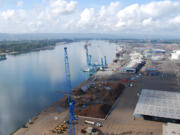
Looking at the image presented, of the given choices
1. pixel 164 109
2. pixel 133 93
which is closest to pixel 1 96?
pixel 133 93

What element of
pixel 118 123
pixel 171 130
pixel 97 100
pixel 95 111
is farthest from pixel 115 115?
pixel 171 130

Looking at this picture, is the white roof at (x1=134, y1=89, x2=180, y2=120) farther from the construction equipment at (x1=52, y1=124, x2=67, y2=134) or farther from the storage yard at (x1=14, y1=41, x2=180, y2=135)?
the construction equipment at (x1=52, y1=124, x2=67, y2=134)

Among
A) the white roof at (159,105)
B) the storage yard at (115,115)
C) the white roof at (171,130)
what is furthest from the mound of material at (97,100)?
the white roof at (171,130)

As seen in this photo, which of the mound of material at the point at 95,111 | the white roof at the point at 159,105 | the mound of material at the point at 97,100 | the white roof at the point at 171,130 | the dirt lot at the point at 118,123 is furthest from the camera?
the mound of material at the point at 97,100

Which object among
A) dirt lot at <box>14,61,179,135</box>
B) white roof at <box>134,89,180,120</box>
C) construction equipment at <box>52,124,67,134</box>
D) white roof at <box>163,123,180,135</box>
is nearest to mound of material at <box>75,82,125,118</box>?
dirt lot at <box>14,61,179,135</box>

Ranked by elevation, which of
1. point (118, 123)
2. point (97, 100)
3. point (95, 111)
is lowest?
point (118, 123)

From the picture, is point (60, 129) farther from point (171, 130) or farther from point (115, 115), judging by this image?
point (171, 130)

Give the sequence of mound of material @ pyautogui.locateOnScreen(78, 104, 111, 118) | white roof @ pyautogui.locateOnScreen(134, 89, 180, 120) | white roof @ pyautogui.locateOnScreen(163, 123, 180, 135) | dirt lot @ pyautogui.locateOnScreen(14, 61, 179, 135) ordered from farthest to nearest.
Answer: mound of material @ pyautogui.locateOnScreen(78, 104, 111, 118)
white roof @ pyautogui.locateOnScreen(134, 89, 180, 120)
dirt lot @ pyautogui.locateOnScreen(14, 61, 179, 135)
white roof @ pyautogui.locateOnScreen(163, 123, 180, 135)

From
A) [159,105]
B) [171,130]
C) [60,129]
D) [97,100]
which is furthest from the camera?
[97,100]

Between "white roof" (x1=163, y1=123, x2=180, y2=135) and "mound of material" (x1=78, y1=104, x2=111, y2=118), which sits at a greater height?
"white roof" (x1=163, y1=123, x2=180, y2=135)

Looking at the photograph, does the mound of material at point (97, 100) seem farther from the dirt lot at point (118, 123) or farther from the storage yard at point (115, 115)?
the dirt lot at point (118, 123)
